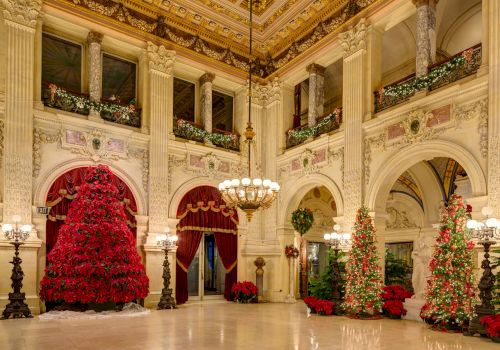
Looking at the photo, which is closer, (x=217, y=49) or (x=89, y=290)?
(x=89, y=290)

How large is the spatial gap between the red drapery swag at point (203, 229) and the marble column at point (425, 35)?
21.5 feet

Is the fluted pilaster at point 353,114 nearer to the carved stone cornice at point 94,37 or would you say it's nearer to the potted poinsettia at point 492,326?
the potted poinsettia at point 492,326

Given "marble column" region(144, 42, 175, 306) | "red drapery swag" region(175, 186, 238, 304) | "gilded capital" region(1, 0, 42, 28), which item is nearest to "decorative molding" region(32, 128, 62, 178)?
"gilded capital" region(1, 0, 42, 28)

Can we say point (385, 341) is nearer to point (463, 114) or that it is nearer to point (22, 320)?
point (463, 114)

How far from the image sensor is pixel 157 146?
11766 millimetres

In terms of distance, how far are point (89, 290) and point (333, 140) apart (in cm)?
689

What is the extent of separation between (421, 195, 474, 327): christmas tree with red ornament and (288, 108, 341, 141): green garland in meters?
4.59

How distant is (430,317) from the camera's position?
7914 millimetres

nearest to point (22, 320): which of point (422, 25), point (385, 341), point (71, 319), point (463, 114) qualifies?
point (71, 319)

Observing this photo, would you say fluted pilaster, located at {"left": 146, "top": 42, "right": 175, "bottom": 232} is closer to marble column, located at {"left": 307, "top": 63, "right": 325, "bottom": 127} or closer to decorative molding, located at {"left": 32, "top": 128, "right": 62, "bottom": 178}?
decorative molding, located at {"left": 32, "top": 128, "right": 62, "bottom": 178}

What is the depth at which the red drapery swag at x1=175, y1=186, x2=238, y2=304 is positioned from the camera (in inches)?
474

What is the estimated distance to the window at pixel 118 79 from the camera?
39.3 feet

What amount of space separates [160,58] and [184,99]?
180 centimetres

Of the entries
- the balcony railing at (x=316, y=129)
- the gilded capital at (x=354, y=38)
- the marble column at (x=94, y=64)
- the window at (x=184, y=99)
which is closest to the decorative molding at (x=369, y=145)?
the balcony railing at (x=316, y=129)
